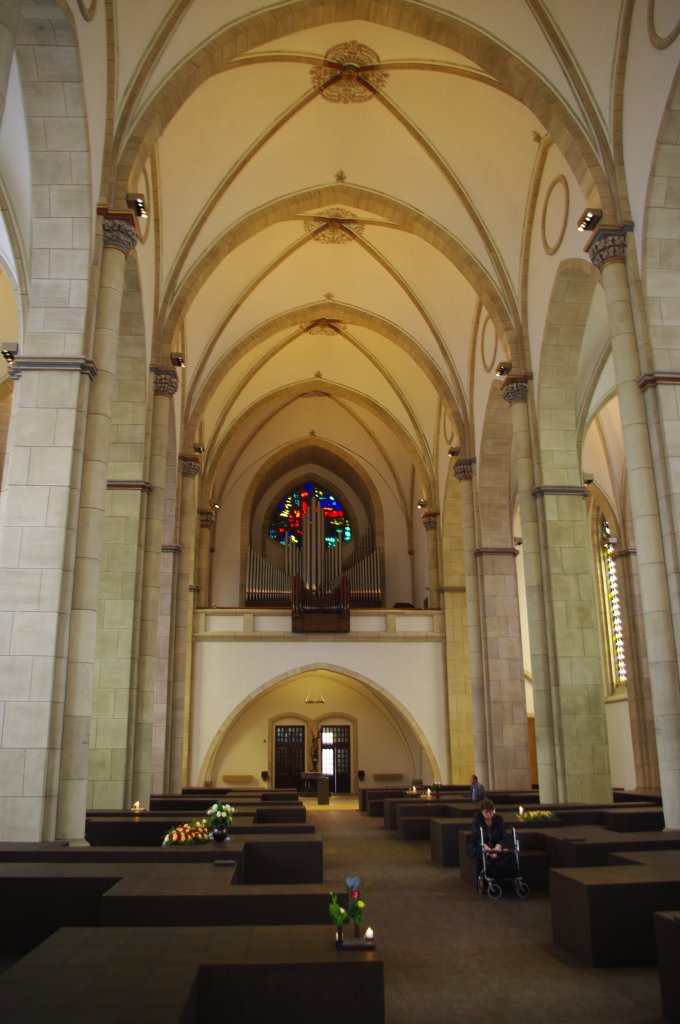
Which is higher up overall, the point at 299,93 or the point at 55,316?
the point at 299,93

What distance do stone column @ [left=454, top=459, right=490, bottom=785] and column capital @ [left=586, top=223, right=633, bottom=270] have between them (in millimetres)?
7431

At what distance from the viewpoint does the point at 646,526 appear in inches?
345

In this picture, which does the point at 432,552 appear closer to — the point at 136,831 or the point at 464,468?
the point at 464,468

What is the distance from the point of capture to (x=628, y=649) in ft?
61.0

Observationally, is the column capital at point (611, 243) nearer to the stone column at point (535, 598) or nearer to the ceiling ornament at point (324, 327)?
the stone column at point (535, 598)

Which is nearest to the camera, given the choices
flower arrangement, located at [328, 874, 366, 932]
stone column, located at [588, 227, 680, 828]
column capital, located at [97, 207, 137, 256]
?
flower arrangement, located at [328, 874, 366, 932]

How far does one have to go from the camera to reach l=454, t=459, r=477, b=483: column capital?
16.9m

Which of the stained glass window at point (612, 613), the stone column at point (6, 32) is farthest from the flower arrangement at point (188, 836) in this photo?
the stained glass window at point (612, 613)

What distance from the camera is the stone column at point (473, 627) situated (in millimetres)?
16031

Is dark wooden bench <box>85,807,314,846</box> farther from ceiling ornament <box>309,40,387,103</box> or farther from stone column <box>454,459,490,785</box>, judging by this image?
ceiling ornament <box>309,40,387,103</box>

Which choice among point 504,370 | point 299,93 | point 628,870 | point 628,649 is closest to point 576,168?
point 504,370

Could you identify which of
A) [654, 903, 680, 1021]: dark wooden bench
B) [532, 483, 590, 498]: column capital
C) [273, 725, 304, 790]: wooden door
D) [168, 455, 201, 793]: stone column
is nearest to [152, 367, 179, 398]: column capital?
[168, 455, 201, 793]: stone column

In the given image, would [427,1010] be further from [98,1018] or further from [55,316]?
[55,316]

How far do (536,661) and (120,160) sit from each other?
8369mm
